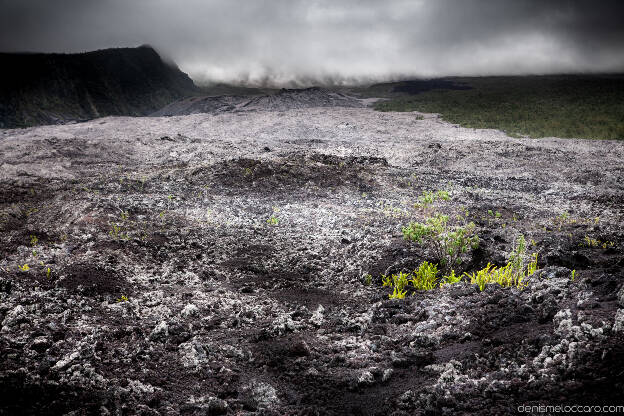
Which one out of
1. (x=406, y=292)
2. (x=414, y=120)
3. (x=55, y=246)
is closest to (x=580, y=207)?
(x=406, y=292)

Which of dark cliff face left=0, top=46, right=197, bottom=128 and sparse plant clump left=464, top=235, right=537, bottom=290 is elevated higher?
dark cliff face left=0, top=46, right=197, bottom=128

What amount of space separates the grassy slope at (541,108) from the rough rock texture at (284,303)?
1934cm

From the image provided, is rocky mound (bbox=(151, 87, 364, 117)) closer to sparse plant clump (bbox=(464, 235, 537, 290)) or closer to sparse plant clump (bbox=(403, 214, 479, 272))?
sparse plant clump (bbox=(403, 214, 479, 272))

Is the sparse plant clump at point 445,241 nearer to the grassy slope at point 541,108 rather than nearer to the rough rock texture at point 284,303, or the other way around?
the rough rock texture at point 284,303

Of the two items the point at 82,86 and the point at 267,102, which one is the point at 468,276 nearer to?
the point at 267,102

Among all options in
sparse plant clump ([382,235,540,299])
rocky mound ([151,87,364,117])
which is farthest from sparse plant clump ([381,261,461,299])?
rocky mound ([151,87,364,117])

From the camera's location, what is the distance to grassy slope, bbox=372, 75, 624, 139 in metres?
28.3

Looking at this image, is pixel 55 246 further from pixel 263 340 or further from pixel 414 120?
pixel 414 120

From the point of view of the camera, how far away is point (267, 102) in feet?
154

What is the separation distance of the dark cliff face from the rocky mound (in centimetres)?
1289

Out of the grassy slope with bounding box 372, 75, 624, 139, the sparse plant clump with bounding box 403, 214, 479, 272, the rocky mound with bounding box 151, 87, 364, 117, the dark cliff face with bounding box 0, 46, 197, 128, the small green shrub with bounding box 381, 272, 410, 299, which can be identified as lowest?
the small green shrub with bounding box 381, 272, 410, 299

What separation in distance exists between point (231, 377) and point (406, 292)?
115 inches

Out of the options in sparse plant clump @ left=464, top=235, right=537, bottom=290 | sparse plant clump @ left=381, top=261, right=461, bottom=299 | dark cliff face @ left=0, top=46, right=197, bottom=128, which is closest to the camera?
sparse plant clump @ left=464, top=235, right=537, bottom=290

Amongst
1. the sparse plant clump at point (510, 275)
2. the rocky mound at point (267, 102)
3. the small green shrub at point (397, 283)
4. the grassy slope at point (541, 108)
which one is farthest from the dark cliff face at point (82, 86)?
the sparse plant clump at point (510, 275)
